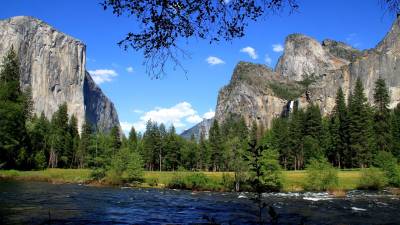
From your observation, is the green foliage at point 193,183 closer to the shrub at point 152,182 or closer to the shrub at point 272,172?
the shrub at point 152,182

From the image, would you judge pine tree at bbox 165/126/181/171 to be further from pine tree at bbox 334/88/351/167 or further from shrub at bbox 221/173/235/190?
shrub at bbox 221/173/235/190

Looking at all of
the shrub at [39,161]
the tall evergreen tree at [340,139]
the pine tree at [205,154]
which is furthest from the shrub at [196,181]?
the pine tree at [205,154]

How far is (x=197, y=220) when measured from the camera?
79.8 ft

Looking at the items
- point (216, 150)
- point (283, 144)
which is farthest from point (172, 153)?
point (283, 144)

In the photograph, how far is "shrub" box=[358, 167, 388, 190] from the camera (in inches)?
2074

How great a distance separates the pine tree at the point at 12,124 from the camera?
62.0 meters

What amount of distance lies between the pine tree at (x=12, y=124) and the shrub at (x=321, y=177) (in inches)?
1691

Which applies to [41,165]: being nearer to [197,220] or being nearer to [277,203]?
[277,203]

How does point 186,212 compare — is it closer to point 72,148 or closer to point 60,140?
point 60,140

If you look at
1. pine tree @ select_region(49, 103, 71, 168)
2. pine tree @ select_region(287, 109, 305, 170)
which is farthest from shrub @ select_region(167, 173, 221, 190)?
pine tree @ select_region(49, 103, 71, 168)

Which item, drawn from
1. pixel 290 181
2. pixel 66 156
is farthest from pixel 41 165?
pixel 290 181

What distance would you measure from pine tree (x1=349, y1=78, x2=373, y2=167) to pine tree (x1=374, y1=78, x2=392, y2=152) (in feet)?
7.23

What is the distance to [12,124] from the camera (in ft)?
214

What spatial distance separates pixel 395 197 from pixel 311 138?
59036 millimetres
